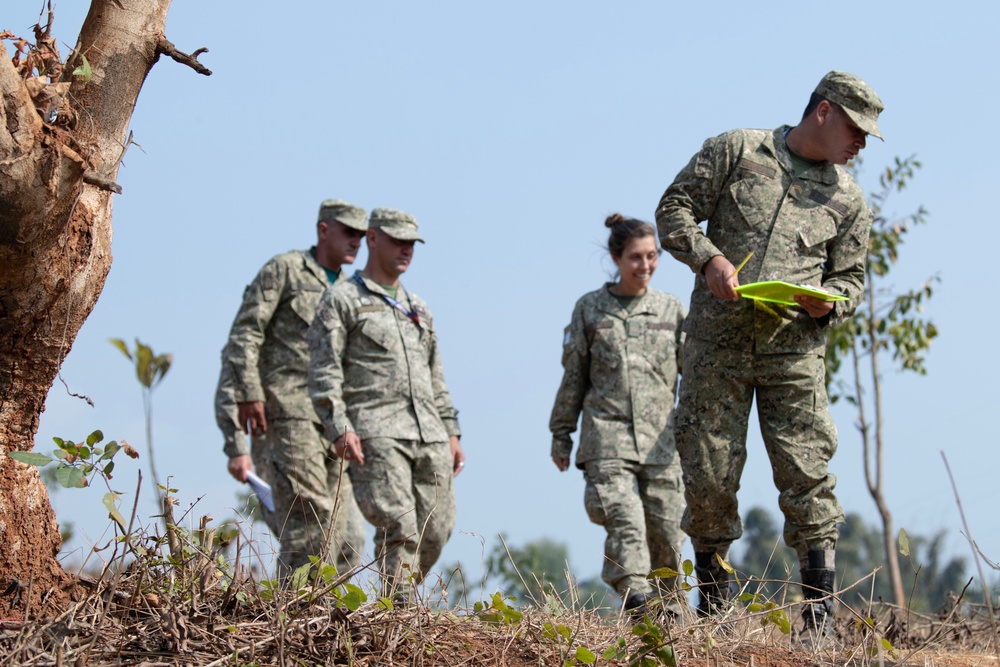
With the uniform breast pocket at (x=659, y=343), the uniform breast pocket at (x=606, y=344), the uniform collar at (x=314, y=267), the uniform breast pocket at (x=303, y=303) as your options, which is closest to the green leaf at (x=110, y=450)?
the uniform breast pocket at (x=606, y=344)

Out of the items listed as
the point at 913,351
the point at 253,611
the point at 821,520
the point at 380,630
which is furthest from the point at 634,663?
the point at 913,351

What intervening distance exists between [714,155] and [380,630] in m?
2.82

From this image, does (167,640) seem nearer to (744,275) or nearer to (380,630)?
(380,630)

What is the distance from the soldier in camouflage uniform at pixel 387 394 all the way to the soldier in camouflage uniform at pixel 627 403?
2.54 ft

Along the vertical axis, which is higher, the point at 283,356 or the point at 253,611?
the point at 283,356

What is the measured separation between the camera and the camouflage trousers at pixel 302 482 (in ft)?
25.1

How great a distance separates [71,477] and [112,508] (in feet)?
0.39

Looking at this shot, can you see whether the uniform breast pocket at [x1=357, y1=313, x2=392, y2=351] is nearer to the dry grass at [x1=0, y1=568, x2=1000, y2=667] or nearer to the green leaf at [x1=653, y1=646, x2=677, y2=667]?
the dry grass at [x1=0, y1=568, x2=1000, y2=667]

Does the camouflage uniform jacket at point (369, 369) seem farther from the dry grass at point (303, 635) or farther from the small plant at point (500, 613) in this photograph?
the small plant at point (500, 613)

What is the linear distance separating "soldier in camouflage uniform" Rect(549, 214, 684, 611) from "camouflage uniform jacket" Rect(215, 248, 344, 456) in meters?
1.80

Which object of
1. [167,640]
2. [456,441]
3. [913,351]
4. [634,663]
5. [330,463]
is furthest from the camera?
[913,351]

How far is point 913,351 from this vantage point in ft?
35.7

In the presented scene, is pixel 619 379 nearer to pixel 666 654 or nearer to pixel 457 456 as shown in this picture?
pixel 457 456

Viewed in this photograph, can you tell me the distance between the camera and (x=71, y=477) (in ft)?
9.91
